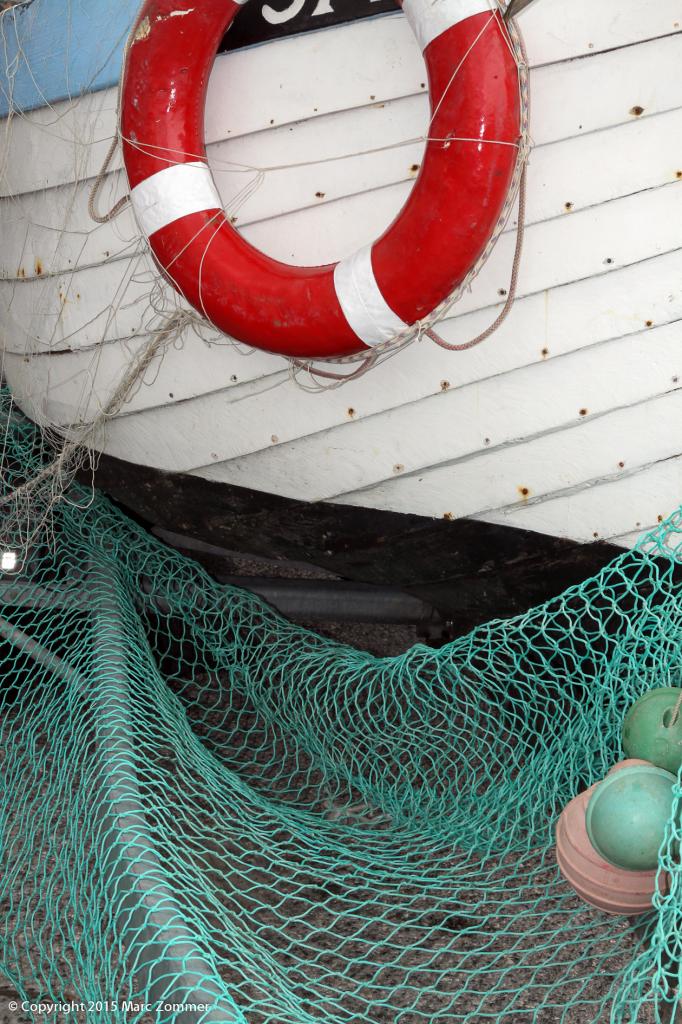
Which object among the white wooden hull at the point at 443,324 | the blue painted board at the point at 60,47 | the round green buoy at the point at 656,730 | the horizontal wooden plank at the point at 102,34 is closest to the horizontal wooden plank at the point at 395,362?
the white wooden hull at the point at 443,324

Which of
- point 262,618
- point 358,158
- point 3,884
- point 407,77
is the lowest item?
point 3,884

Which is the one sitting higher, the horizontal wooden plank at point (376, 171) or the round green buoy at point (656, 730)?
the horizontal wooden plank at point (376, 171)

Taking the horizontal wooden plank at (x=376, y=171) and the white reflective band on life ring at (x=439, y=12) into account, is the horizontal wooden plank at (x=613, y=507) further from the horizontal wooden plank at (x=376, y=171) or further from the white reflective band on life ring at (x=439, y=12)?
the white reflective band on life ring at (x=439, y=12)

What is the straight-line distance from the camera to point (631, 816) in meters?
1.39

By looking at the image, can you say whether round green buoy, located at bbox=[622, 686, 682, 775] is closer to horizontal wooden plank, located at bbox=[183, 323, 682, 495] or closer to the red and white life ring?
horizontal wooden plank, located at bbox=[183, 323, 682, 495]

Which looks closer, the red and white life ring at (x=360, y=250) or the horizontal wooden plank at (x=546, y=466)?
the red and white life ring at (x=360, y=250)

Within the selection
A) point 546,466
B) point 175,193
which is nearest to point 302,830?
point 546,466

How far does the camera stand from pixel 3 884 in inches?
72.2

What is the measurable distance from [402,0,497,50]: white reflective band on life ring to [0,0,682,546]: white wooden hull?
97mm

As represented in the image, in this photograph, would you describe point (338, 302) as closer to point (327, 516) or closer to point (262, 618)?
point (327, 516)

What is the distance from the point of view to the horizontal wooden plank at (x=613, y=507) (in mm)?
1906

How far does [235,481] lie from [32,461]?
77 cm

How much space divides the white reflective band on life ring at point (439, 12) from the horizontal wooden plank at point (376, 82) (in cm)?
9

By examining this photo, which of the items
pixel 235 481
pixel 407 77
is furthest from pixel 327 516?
pixel 407 77
